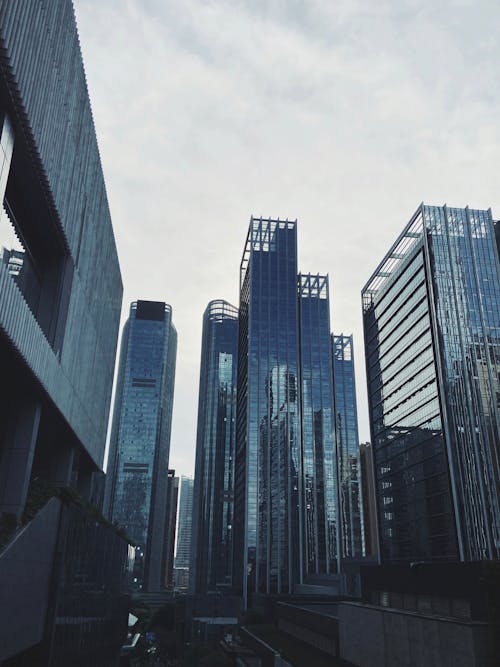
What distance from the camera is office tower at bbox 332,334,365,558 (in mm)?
163000

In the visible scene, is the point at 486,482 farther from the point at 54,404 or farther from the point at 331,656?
the point at 54,404

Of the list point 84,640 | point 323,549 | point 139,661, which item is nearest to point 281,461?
point 323,549

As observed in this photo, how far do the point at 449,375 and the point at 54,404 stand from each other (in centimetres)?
8176

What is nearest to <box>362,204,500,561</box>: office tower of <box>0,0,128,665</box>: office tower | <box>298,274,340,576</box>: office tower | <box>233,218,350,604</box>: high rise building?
<box>298,274,340,576</box>: office tower

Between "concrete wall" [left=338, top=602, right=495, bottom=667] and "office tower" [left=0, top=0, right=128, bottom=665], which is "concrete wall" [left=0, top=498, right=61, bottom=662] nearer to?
"office tower" [left=0, top=0, right=128, bottom=665]

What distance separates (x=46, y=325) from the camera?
37.8 metres

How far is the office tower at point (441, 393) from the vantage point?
93438 mm

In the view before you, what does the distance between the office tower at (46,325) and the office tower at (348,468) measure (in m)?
125

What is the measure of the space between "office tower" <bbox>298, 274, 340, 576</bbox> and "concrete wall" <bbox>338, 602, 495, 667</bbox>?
106299 mm

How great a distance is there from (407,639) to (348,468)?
140m

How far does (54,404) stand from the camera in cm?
3675

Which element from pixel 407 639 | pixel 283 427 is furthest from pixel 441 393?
pixel 407 639

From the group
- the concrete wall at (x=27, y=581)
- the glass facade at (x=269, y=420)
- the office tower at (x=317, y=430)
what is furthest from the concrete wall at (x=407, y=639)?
the office tower at (x=317, y=430)

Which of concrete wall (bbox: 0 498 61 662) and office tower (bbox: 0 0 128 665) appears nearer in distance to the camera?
concrete wall (bbox: 0 498 61 662)
